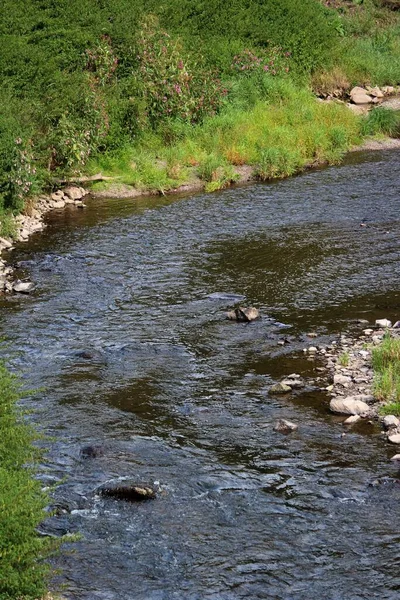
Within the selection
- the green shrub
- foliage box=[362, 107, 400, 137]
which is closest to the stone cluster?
the green shrub

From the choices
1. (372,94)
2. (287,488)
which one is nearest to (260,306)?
(287,488)

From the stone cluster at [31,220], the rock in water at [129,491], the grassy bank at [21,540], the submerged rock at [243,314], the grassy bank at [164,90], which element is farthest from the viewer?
the grassy bank at [164,90]

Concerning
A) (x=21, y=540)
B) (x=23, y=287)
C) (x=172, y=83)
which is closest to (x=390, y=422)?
(x=21, y=540)

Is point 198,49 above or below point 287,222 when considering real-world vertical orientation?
above

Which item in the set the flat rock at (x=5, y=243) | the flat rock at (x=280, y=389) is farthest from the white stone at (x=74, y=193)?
the flat rock at (x=280, y=389)

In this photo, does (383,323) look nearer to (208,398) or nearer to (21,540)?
(208,398)

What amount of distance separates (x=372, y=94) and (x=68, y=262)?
19.4 meters

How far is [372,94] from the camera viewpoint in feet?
114

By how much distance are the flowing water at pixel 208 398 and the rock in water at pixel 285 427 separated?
11cm

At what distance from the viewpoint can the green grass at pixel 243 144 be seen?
25609 mm

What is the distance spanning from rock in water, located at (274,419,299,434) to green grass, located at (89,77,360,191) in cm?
1424

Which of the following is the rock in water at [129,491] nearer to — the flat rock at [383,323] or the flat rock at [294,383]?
the flat rock at [294,383]

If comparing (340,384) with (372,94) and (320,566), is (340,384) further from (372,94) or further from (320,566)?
(372,94)

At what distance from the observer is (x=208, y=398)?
12.3 meters
